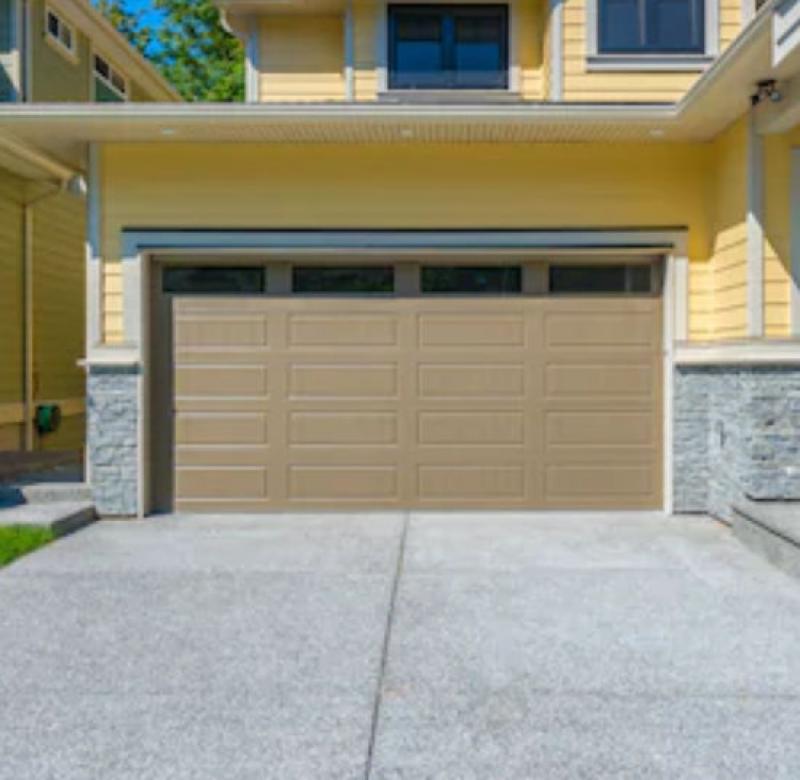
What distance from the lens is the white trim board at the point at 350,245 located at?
7969mm

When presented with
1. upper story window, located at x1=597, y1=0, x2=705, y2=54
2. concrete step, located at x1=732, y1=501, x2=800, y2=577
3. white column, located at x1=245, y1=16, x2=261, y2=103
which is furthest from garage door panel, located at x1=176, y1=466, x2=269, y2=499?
upper story window, located at x1=597, y1=0, x2=705, y2=54

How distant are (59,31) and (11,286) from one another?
3653 mm

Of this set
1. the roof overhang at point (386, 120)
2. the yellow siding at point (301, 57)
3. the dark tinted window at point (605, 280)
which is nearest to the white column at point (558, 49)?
the roof overhang at point (386, 120)

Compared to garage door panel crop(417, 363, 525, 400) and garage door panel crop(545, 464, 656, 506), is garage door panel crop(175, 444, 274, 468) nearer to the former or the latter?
garage door panel crop(417, 363, 525, 400)

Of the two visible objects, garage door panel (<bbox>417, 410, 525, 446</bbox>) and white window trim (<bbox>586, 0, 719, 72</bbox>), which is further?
white window trim (<bbox>586, 0, 719, 72</bbox>)

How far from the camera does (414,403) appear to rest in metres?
8.16

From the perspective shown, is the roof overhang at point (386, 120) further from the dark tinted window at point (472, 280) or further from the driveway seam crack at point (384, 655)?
the driveway seam crack at point (384, 655)

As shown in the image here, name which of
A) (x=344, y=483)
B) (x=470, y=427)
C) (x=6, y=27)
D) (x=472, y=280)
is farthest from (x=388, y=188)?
(x=6, y=27)

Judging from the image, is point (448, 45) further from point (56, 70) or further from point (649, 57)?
point (56, 70)

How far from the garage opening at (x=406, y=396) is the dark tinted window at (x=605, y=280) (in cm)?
1

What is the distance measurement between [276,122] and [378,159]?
3.55 feet

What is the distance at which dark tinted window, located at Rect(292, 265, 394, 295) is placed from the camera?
27.0 feet

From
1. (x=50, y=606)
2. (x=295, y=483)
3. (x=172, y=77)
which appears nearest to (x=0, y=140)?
(x=295, y=483)

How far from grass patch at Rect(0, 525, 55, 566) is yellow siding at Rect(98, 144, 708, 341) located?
193cm
